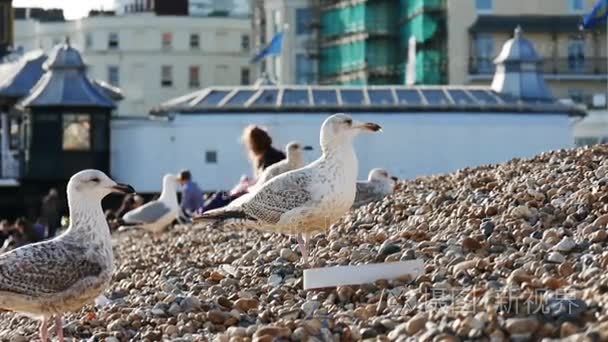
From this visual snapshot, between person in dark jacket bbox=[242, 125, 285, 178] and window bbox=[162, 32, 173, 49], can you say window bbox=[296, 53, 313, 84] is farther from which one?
person in dark jacket bbox=[242, 125, 285, 178]

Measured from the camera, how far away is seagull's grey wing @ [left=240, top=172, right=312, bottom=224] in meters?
15.0

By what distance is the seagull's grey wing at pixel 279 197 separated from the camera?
49.2 ft

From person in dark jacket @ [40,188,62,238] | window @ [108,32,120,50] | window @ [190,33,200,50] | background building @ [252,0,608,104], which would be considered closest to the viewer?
person in dark jacket @ [40,188,62,238]

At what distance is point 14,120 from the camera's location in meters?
64.2

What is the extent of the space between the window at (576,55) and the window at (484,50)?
3984mm

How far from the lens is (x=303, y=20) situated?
334 ft

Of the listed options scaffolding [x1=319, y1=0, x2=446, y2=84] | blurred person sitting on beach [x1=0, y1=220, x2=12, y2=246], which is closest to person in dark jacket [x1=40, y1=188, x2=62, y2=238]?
blurred person sitting on beach [x1=0, y1=220, x2=12, y2=246]

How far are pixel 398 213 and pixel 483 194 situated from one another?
1.02 metres

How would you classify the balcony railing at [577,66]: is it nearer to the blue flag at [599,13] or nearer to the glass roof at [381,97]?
the glass roof at [381,97]

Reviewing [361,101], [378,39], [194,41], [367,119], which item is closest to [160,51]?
[194,41]

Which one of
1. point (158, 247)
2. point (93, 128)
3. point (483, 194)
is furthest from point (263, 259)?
point (93, 128)

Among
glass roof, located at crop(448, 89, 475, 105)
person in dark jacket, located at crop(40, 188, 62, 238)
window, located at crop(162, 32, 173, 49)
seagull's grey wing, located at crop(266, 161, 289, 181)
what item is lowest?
person in dark jacket, located at crop(40, 188, 62, 238)

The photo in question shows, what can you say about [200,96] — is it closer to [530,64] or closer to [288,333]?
[530,64]

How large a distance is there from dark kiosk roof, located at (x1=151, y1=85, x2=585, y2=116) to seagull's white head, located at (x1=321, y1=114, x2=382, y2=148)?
3775 centimetres
